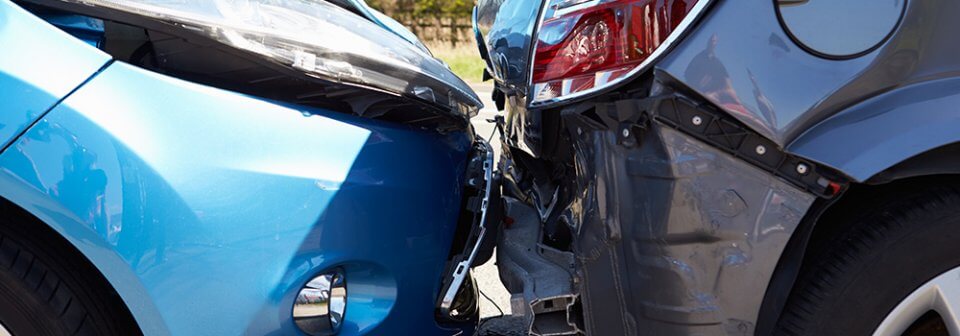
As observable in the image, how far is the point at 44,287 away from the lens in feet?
6.54

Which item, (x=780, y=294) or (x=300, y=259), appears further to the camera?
(x=300, y=259)

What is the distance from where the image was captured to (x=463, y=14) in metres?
16.1

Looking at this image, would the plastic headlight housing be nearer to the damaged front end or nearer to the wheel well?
the damaged front end

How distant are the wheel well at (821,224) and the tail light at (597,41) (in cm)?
47

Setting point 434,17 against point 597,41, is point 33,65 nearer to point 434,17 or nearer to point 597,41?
point 597,41

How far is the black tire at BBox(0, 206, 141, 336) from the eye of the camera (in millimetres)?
1975

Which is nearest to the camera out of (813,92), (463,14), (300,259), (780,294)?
(813,92)

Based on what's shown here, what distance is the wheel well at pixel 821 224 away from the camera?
1925 mm

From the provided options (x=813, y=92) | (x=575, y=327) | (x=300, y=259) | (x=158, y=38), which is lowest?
(x=575, y=327)

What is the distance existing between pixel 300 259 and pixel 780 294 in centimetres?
106

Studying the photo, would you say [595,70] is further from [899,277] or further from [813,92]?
[899,277]

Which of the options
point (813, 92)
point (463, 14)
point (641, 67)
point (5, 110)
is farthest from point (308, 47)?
point (463, 14)

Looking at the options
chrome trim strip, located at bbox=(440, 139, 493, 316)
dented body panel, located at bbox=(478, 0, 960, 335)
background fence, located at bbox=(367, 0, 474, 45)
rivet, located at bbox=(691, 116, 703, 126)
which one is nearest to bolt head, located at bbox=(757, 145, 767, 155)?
dented body panel, located at bbox=(478, 0, 960, 335)

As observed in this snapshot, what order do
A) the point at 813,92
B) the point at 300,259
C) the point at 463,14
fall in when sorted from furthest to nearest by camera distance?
the point at 463,14 → the point at 300,259 → the point at 813,92
